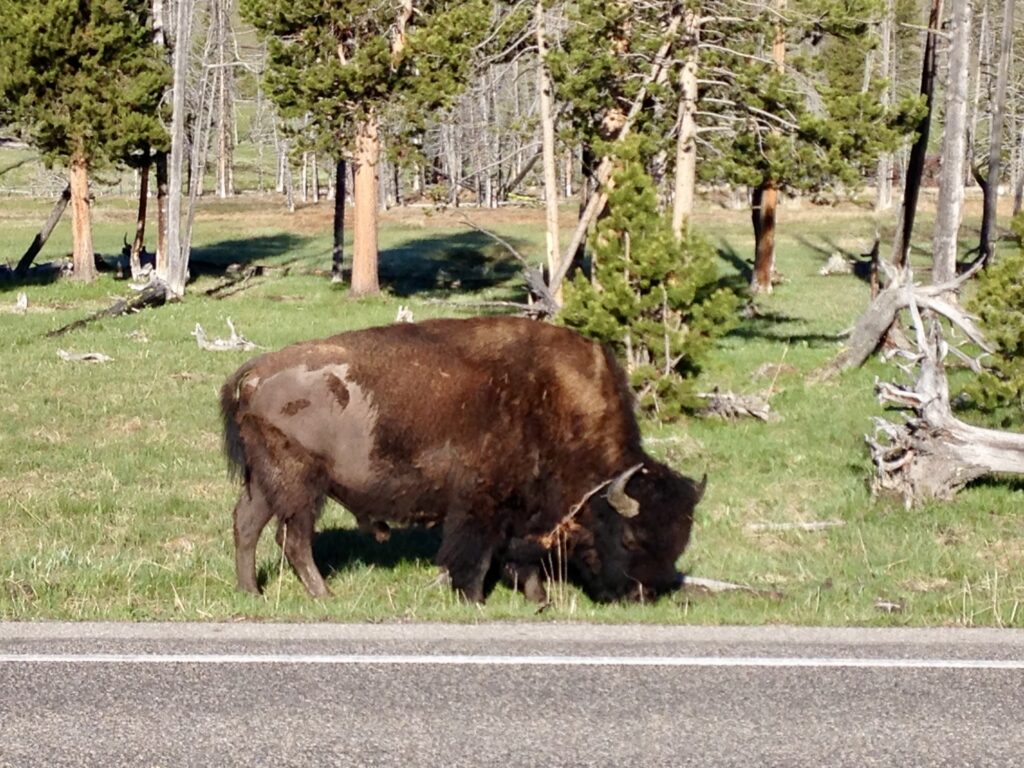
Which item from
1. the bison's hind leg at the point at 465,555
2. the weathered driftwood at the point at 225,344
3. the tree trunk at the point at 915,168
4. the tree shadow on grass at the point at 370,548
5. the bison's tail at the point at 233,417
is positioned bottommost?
the tree shadow on grass at the point at 370,548

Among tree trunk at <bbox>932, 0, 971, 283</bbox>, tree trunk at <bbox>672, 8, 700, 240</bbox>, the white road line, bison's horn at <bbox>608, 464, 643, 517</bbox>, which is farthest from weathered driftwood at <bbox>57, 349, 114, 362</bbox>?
the white road line

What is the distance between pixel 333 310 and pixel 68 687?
2640 cm

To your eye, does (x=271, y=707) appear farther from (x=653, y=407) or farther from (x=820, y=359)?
(x=820, y=359)

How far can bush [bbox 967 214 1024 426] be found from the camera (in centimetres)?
1528

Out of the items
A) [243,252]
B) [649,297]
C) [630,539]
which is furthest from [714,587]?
[243,252]

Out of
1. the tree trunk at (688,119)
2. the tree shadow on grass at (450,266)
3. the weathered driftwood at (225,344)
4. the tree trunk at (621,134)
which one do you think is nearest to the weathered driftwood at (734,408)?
the tree trunk at (621,134)

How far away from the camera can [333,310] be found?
3244 cm

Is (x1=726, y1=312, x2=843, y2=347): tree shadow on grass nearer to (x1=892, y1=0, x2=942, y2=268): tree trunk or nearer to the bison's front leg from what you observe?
(x1=892, y1=0, x2=942, y2=268): tree trunk

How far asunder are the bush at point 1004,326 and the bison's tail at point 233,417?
29.5ft

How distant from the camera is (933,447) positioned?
1321cm

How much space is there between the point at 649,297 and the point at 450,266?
30.0 m

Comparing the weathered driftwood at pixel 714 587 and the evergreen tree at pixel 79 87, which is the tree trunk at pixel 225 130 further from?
the weathered driftwood at pixel 714 587

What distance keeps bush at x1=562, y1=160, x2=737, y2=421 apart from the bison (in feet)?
23.2

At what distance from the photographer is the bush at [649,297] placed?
1666cm
